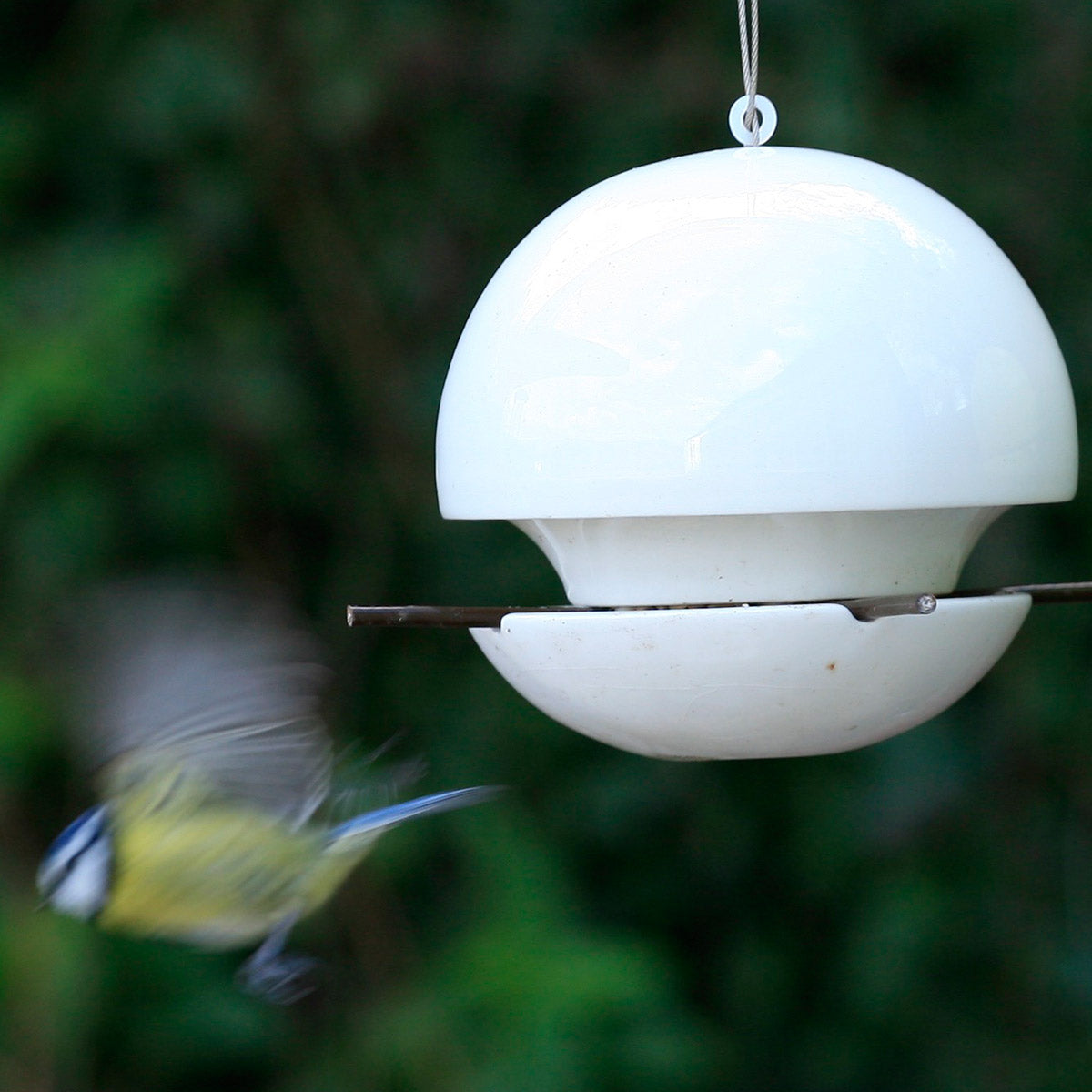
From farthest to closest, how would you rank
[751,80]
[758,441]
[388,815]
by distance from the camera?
[388,815]
[751,80]
[758,441]

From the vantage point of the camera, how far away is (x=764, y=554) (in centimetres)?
75

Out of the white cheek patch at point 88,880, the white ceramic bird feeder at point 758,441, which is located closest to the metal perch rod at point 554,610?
the white ceramic bird feeder at point 758,441

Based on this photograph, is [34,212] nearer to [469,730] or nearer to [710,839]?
[469,730]

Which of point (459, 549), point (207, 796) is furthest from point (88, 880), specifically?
point (459, 549)

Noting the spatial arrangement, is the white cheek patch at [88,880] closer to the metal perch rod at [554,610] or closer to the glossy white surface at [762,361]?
the metal perch rod at [554,610]

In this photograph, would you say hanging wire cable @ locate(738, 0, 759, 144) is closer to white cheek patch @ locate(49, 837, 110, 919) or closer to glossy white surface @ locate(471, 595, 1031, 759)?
glossy white surface @ locate(471, 595, 1031, 759)

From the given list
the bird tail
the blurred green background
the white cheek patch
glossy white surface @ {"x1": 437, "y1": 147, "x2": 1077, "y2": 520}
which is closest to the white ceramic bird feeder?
glossy white surface @ {"x1": 437, "y1": 147, "x2": 1077, "y2": 520}

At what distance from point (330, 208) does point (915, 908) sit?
1092mm

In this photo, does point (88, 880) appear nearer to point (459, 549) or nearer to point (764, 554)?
point (764, 554)

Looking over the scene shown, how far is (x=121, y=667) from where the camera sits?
3.02 ft

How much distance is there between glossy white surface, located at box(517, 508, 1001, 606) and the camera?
745mm

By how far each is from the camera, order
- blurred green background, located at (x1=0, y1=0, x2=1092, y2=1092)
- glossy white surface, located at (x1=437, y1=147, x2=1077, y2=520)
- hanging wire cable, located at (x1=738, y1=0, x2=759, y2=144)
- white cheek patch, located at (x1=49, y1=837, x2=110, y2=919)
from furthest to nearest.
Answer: blurred green background, located at (x1=0, y1=0, x2=1092, y2=1092) < white cheek patch, located at (x1=49, y1=837, x2=110, y2=919) < hanging wire cable, located at (x1=738, y1=0, x2=759, y2=144) < glossy white surface, located at (x1=437, y1=147, x2=1077, y2=520)

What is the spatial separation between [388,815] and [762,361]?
1.27 ft

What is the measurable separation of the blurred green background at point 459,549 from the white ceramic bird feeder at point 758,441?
88 centimetres
